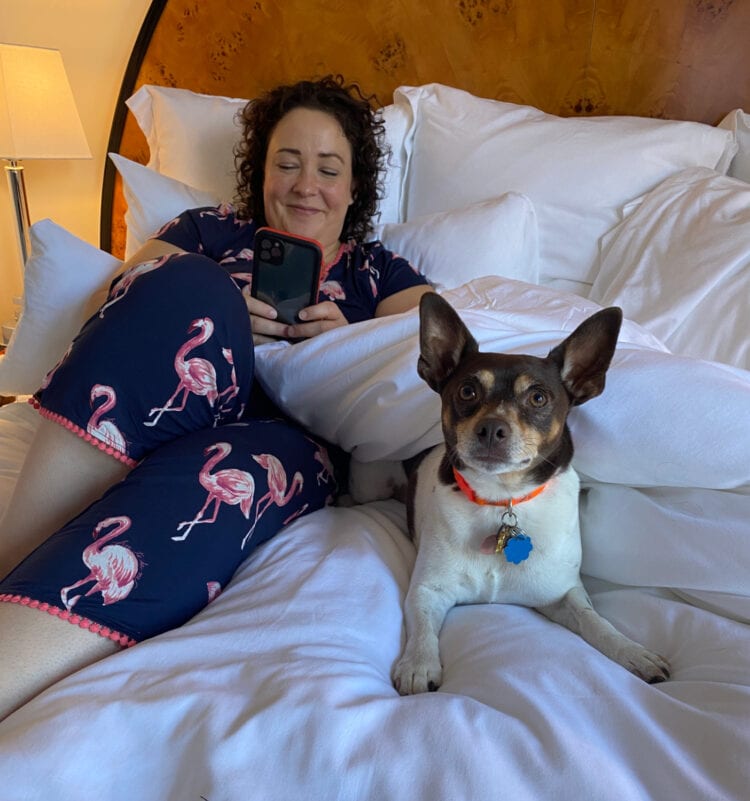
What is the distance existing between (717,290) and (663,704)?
1013mm

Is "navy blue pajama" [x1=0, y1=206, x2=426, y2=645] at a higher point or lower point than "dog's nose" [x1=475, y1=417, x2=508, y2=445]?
lower

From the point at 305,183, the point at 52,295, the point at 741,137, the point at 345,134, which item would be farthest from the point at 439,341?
the point at 741,137

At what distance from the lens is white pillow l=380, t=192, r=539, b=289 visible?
5.81 feet

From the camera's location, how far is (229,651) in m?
0.84

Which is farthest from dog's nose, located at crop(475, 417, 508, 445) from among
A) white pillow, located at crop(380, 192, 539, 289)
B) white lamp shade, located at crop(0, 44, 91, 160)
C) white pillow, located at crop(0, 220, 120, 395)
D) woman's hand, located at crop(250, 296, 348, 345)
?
white lamp shade, located at crop(0, 44, 91, 160)

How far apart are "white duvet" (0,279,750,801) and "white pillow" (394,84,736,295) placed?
0.65 metres

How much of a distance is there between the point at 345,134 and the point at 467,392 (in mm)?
1068

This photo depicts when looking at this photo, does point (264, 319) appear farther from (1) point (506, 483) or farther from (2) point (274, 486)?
(1) point (506, 483)

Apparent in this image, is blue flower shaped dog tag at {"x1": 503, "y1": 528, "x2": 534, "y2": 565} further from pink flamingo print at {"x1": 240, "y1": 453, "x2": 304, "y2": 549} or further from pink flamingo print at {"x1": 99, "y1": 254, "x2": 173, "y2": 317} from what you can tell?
pink flamingo print at {"x1": 99, "y1": 254, "x2": 173, "y2": 317}

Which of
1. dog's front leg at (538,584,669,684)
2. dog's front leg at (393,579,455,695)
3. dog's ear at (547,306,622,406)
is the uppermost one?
dog's ear at (547,306,622,406)

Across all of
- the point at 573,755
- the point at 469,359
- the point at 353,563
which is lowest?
the point at 353,563

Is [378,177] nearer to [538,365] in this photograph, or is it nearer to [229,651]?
[538,365]

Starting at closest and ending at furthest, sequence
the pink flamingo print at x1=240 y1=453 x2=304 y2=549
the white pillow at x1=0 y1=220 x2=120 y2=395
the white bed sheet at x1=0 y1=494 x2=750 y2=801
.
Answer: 1. the white bed sheet at x1=0 y1=494 x2=750 y2=801
2. the pink flamingo print at x1=240 y1=453 x2=304 y2=549
3. the white pillow at x1=0 y1=220 x2=120 y2=395

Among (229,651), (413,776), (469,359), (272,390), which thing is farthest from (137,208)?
(413,776)
